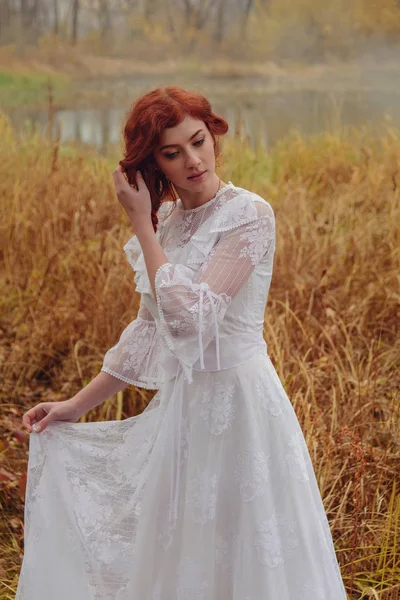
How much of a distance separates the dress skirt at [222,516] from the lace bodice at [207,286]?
0.29 feet

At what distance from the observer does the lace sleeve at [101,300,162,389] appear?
1.94m

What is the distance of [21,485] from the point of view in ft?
8.62

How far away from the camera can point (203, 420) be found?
1.76m

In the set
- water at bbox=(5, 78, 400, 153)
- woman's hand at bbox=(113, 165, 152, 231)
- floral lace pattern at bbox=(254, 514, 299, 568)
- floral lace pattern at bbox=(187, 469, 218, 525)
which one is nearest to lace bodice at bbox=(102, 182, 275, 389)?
woman's hand at bbox=(113, 165, 152, 231)

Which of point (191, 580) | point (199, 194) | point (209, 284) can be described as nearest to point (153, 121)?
point (199, 194)

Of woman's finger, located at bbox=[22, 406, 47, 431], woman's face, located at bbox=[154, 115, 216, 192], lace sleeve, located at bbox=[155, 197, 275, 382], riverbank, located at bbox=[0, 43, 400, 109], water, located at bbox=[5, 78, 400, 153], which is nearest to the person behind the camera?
lace sleeve, located at bbox=[155, 197, 275, 382]

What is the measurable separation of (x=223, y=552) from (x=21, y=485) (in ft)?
3.48

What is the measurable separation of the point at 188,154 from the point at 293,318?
1.87 metres

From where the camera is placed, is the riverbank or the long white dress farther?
the riverbank

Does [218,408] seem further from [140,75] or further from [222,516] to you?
[140,75]

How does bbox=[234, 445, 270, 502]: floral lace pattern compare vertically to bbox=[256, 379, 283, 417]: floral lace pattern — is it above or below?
below

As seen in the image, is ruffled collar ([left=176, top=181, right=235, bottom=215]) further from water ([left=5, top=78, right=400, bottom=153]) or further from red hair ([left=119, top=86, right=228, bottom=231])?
water ([left=5, top=78, right=400, bottom=153])

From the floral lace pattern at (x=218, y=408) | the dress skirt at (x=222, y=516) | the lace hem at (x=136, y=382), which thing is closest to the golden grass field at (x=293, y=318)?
the dress skirt at (x=222, y=516)

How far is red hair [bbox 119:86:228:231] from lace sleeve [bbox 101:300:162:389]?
35 centimetres
